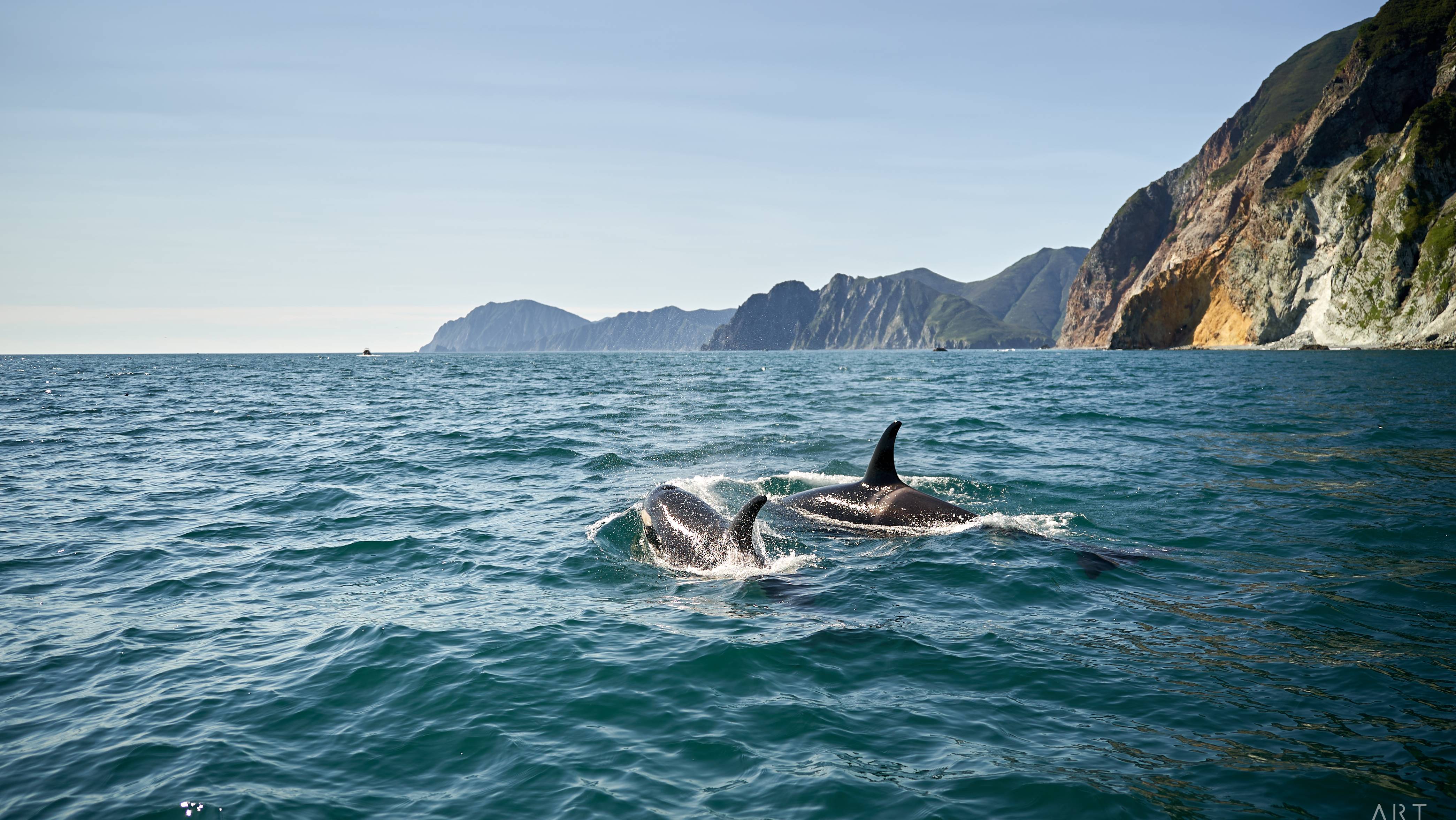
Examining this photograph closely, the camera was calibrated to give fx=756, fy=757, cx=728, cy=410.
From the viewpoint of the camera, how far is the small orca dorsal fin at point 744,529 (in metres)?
11.9

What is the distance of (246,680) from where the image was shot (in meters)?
8.46

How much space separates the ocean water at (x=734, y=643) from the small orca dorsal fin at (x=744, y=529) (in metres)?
0.53

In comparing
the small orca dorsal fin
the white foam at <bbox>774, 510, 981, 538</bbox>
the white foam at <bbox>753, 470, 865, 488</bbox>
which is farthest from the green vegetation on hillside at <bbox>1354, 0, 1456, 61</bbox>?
the small orca dorsal fin

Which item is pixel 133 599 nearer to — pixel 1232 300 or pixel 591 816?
pixel 591 816

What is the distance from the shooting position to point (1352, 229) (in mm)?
94938

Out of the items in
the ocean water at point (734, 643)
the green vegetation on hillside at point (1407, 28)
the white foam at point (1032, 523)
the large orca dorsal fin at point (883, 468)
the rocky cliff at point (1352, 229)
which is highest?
the green vegetation on hillside at point (1407, 28)

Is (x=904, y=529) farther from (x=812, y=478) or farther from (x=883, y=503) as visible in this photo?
(x=812, y=478)

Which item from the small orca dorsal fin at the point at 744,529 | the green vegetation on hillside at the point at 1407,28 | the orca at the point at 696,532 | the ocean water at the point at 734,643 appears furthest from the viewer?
the green vegetation on hillside at the point at 1407,28

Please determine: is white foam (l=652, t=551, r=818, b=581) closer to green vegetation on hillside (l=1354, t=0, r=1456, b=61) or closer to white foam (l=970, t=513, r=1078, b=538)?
white foam (l=970, t=513, r=1078, b=538)

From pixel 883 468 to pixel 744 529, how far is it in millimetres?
4637

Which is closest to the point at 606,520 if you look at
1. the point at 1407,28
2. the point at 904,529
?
the point at 904,529

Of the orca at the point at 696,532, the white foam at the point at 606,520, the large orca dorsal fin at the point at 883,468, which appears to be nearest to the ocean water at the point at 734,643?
the white foam at the point at 606,520

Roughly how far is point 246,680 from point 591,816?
16.4 feet

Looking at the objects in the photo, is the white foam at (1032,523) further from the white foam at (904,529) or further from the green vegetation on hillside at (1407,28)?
the green vegetation on hillside at (1407,28)
